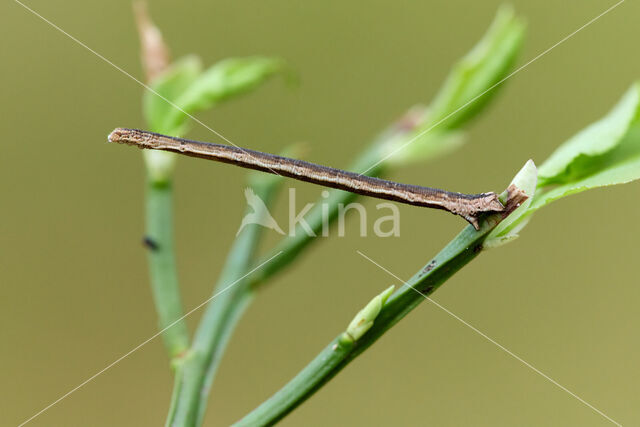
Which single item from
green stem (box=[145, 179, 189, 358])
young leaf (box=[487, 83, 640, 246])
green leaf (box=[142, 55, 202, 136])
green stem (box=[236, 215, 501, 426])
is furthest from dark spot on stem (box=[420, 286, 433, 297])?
green leaf (box=[142, 55, 202, 136])

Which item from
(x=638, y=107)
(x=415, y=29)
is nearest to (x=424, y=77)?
(x=415, y=29)

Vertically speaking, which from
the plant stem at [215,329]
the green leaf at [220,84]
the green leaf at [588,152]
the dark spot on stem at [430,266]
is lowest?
the dark spot on stem at [430,266]

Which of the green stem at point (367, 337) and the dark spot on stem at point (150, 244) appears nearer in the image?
the green stem at point (367, 337)

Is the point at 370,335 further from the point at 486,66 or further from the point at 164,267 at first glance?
the point at 486,66

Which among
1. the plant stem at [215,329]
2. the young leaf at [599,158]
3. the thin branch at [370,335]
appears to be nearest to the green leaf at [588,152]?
the young leaf at [599,158]

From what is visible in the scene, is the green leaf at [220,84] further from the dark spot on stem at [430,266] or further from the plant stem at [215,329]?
the dark spot on stem at [430,266]

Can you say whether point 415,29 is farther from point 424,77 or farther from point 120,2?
point 120,2
